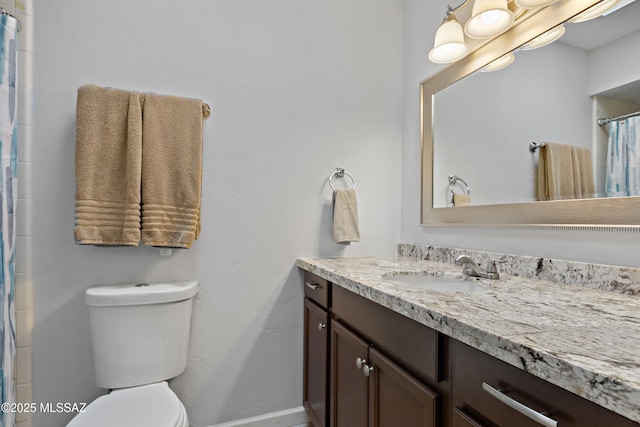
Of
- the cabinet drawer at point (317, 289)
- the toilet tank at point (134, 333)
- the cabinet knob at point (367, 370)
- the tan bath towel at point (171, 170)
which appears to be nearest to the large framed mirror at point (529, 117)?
the cabinet drawer at point (317, 289)

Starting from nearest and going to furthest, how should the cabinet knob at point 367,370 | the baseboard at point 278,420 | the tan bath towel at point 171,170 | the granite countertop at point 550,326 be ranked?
1. the granite countertop at point 550,326
2. the cabinet knob at point 367,370
3. the tan bath towel at point 171,170
4. the baseboard at point 278,420

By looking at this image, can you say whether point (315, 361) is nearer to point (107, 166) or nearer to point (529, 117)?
point (107, 166)

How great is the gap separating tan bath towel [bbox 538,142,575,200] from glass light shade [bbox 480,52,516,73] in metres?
0.38

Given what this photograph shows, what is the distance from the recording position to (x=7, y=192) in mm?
1060

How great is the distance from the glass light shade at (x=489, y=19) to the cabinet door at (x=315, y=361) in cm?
128

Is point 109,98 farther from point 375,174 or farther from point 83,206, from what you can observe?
point 375,174

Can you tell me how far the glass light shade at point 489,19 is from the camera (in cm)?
121

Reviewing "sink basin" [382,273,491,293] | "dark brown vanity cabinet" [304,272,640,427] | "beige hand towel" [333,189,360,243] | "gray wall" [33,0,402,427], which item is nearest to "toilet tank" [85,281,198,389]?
"gray wall" [33,0,402,427]

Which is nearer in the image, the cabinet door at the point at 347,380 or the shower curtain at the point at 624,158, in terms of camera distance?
the shower curtain at the point at 624,158

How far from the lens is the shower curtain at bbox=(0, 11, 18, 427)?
3.35 ft

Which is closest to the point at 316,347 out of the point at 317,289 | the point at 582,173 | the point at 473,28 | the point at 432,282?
the point at 317,289

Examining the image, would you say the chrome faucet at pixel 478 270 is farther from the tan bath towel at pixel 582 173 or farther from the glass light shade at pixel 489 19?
the glass light shade at pixel 489 19

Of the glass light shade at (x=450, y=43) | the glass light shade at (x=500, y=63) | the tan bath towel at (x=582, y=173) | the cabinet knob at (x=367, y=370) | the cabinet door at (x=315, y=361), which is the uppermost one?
the glass light shade at (x=450, y=43)

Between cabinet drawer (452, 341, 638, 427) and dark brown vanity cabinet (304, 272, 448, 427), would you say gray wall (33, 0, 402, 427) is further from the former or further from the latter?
cabinet drawer (452, 341, 638, 427)
